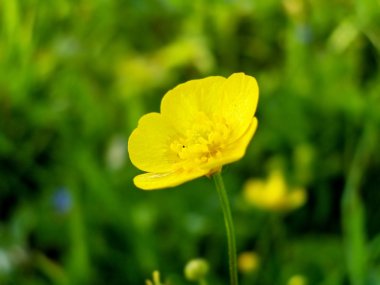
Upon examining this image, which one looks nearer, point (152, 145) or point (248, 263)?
point (152, 145)

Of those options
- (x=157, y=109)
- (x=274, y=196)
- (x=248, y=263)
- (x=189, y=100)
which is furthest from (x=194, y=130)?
(x=157, y=109)

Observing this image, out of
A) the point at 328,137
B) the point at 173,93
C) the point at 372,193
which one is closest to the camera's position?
the point at 173,93

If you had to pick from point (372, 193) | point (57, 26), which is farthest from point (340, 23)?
point (57, 26)

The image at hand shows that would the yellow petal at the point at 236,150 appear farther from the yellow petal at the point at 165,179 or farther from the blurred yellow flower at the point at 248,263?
the blurred yellow flower at the point at 248,263

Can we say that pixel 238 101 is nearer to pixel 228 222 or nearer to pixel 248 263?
pixel 228 222

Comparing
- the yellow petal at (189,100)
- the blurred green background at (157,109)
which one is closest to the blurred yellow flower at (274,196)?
the blurred green background at (157,109)

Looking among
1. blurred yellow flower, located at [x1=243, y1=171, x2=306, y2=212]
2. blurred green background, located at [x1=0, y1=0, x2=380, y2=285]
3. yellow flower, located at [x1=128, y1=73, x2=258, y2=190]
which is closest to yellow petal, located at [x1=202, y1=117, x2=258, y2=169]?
yellow flower, located at [x1=128, y1=73, x2=258, y2=190]

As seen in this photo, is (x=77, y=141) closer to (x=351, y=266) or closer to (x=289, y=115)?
(x=289, y=115)
